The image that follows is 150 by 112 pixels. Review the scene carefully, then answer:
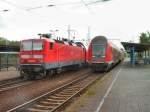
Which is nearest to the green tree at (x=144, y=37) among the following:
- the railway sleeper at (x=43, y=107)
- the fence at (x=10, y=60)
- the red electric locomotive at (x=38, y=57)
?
the fence at (x=10, y=60)

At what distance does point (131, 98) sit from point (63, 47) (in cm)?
1578

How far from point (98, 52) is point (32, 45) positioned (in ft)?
32.3

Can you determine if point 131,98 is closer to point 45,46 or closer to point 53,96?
point 53,96

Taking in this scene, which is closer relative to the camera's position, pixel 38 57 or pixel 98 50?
pixel 38 57

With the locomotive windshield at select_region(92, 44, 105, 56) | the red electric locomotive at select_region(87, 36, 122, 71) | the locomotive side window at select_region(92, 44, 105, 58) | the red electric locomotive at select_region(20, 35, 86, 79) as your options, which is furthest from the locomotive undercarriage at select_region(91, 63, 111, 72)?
the red electric locomotive at select_region(20, 35, 86, 79)

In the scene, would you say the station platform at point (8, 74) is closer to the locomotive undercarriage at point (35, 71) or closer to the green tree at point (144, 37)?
the locomotive undercarriage at point (35, 71)

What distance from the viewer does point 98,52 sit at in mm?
32656

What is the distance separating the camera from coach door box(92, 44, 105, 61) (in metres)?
32.4

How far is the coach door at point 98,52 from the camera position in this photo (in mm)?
32394

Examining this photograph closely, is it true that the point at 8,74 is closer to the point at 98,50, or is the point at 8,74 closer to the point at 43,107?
the point at 98,50

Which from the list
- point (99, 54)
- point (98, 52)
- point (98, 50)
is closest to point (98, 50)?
point (98, 50)

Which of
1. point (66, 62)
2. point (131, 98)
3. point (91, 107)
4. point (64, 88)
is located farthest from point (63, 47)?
point (91, 107)

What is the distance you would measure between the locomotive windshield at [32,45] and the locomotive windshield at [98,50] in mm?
9426

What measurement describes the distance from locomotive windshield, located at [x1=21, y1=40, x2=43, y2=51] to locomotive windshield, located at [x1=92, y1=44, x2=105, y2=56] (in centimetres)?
943
